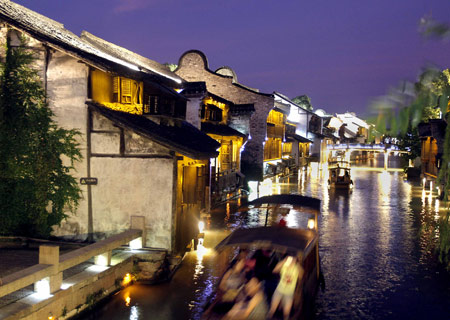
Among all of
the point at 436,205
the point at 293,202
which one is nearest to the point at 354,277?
Answer: the point at 293,202

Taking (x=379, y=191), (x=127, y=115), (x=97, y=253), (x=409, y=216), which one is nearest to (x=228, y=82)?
(x=379, y=191)

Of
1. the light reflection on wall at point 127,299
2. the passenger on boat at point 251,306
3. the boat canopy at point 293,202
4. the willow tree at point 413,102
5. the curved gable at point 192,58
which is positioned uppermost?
the curved gable at point 192,58

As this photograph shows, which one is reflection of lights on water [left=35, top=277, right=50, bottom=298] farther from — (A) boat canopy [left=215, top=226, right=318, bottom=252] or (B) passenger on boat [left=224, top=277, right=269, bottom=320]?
(B) passenger on boat [left=224, top=277, right=269, bottom=320]

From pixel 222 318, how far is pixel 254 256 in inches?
82.3

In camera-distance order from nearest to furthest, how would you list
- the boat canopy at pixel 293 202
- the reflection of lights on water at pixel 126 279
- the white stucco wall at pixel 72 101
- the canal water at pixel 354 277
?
the canal water at pixel 354 277 < the reflection of lights on water at pixel 126 279 < the boat canopy at pixel 293 202 < the white stucco wall at pixel 72 101

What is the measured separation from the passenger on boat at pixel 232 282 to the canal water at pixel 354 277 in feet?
5.17

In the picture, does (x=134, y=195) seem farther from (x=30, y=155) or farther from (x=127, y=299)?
(x=30, y=155)

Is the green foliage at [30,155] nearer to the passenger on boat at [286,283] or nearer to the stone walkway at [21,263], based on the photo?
the stone walkway at [21,263]

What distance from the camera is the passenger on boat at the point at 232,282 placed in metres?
9.02

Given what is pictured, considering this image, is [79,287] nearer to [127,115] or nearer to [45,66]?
[127,115]

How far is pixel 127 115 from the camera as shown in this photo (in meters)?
14.4

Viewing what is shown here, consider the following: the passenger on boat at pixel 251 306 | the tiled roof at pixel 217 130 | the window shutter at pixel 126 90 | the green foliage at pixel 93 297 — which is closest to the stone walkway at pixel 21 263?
the green foliage at pixel 93 297

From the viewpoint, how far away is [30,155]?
1341 centimetres

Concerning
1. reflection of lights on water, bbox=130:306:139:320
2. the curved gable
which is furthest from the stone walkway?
the curved gable
